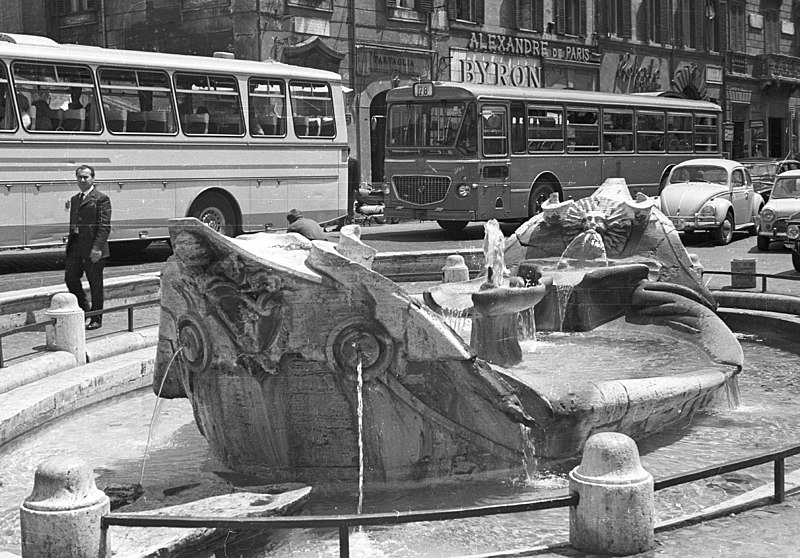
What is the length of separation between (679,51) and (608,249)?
3840 cm

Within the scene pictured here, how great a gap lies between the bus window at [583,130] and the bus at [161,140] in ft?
20.5

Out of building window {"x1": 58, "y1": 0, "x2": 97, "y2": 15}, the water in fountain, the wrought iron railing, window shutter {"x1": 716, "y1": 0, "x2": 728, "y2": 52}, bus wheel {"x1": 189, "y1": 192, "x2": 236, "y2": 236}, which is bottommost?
the water in fountain

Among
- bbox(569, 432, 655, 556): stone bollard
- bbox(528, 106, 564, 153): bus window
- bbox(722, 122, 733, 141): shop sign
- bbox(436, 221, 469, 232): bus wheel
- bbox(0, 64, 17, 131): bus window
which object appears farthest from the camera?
bbox(722, 122, 733, 141): shop sign

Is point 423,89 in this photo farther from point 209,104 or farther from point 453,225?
point 209,104

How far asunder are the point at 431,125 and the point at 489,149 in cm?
130

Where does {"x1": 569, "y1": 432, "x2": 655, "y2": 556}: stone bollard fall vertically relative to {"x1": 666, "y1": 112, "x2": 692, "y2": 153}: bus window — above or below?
below

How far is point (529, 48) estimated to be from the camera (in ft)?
128

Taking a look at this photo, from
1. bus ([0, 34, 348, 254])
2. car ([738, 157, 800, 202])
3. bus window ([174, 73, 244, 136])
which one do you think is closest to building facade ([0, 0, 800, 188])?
bus ([0, 34, 348, 254])

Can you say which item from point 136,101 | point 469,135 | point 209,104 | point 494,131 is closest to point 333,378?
point 136,101

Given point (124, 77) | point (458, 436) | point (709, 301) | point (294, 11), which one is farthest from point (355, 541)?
point (294, 11)

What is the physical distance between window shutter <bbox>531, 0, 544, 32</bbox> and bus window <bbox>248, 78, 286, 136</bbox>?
2037cm

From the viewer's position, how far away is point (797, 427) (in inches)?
323

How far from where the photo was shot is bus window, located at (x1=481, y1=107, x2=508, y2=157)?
23.9 meters

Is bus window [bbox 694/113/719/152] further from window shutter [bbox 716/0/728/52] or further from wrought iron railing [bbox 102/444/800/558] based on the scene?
wrought iron railing [bbox 102/444/800/558]
